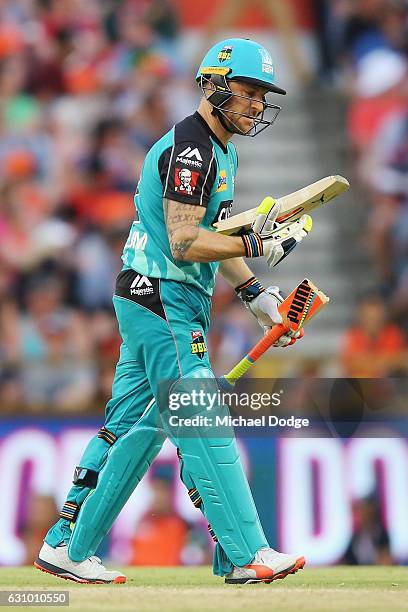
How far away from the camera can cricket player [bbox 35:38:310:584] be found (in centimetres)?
582

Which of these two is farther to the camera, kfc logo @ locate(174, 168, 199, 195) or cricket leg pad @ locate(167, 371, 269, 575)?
cricket leg pad @ locate(167, 371, 269, 575)

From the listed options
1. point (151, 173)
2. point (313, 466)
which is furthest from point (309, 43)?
point (151, 173)

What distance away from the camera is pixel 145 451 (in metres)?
6.19

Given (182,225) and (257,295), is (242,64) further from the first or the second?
(257,295)

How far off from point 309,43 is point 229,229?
9.52 m

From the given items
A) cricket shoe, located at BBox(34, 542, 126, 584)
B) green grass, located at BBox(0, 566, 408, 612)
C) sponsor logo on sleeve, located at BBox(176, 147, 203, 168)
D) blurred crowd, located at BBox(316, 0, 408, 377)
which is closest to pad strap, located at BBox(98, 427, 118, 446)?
cricket shoe, located at BBox(34, 542, 126, 584)

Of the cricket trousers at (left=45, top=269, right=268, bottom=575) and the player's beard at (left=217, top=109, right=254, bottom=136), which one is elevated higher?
the player's beard at (left=217, top=109, right=254, bottom=136)

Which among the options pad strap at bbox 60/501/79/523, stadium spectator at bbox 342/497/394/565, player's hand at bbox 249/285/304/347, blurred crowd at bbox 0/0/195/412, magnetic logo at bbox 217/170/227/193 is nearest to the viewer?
magnetic logo at bbox 217/170/227/193

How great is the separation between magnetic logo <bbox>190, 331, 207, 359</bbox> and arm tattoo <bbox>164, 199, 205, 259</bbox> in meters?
0.41

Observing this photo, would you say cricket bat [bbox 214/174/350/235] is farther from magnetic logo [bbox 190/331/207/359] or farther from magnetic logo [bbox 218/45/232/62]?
magnetic logo [bbox 218/45/232/62]

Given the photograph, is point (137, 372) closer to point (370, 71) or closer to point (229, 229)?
point (229, 229)

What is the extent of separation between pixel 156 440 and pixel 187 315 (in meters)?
0.64

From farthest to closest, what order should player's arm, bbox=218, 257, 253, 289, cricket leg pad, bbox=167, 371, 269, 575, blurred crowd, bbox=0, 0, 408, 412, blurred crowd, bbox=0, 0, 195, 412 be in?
blurred crowd, bbox=0, 0, 408, 412, blurred crowd, bbox=0, 0, 195, 412, player's arm, bbox=218, 257, 253, 289, cricket leg pad, bbox=167, 371, 269, 575

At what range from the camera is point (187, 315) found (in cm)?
604
